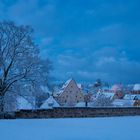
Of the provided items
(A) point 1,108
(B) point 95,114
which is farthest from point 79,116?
(A) point 1,108

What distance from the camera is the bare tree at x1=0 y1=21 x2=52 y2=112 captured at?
22.1 metres

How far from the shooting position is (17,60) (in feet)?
73.5

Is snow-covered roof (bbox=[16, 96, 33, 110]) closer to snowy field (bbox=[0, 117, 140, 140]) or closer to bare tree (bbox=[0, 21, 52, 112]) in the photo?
bare tree (bbox=[0, 21, 52, 112])

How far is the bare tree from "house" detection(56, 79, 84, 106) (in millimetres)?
35414

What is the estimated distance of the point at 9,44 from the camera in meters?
22.2

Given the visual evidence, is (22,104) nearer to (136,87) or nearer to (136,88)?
(136,88)

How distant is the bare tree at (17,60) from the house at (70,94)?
35.4 m

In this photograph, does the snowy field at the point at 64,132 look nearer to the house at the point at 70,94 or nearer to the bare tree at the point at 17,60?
the bare tree at the point at 17,60

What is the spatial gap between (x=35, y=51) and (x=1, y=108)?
201 inches

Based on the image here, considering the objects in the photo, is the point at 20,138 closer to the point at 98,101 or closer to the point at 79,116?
the point at 79,116

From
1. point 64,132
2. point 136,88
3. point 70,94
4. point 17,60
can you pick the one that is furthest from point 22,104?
point 136,88

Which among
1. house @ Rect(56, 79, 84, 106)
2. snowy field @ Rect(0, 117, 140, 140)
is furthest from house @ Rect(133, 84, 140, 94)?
snowy field @ Rect(0, 117, 140, 140)

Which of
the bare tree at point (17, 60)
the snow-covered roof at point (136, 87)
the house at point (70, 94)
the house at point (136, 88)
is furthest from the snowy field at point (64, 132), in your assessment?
the snow-covered roof at point (136, 87)

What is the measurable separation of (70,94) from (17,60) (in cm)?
3908
